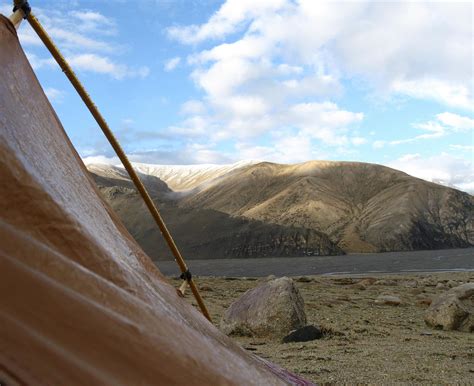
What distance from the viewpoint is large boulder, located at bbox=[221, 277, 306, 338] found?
8227mm

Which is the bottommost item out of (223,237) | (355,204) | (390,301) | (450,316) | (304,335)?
(223,237)

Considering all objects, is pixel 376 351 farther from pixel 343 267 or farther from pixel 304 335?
pixel 343 267

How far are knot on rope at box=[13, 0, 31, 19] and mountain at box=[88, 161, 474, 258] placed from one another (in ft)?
321

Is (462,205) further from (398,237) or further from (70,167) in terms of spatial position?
(70,167)

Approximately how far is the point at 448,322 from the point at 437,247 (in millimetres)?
122281

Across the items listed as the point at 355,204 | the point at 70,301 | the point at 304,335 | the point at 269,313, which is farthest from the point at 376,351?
A: the point at 355,204

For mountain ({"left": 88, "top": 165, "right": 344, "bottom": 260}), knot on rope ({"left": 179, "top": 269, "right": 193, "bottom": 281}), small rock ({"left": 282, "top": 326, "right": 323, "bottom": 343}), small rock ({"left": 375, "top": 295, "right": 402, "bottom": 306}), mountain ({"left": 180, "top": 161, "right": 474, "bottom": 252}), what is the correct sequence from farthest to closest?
mountain ({"left": 180, "top": 161, "right": 474, "bottom": 252}), mountain ({"left": 88, "top": 165, "right": 344, "bottom": 260}), small rock ({"left": 375, "top": 295, "right": 402, "bottom": 306}), small rock ({"left": 282, "top": 326, "right": 323, "bottom": 343}), knot on rope ({"left": 179, "top": 269, "right": 193, "bottom": 281})

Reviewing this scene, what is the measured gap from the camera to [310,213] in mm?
136000

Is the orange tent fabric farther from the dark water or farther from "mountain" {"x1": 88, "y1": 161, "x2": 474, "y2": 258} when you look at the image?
"mountain" {"x1": 88, "y1": 161, "x2": 474, "y2": 258}

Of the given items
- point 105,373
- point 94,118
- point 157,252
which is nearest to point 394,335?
point 94,118

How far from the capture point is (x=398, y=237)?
120 m

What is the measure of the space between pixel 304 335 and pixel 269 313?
785 millimetres

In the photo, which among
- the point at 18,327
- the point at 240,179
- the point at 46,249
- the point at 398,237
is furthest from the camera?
the point at 240,179

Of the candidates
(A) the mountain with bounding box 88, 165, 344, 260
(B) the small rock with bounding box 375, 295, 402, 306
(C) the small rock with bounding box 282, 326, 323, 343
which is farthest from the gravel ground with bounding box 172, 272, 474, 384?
(A) the mountain with bounding box 88, 165, 344, 260
